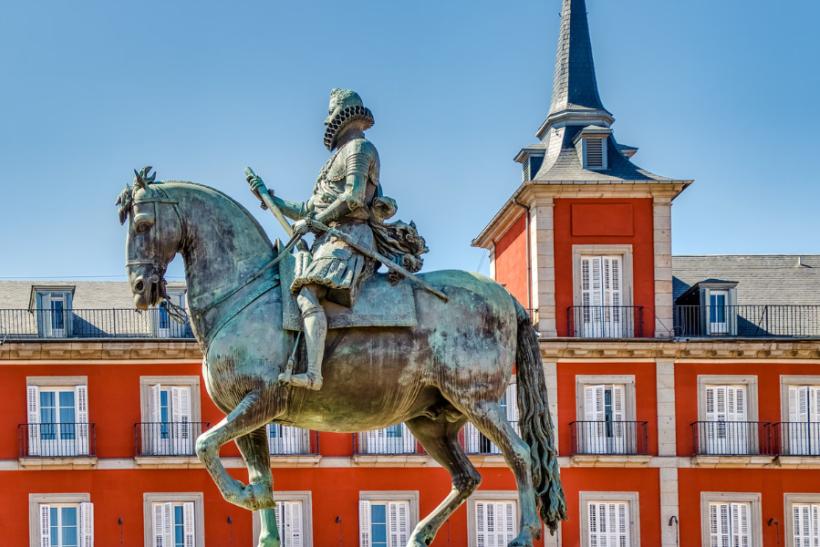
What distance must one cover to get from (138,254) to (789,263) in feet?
127

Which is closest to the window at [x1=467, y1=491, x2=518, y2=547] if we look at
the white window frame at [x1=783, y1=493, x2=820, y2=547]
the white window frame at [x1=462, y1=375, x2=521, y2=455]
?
the white window frame at [x1=462, y1=375, x2=521, y2=455]

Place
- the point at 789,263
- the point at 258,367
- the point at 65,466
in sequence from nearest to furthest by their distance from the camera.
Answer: the point at 258,367
the point at 65,466
the point at 789,263

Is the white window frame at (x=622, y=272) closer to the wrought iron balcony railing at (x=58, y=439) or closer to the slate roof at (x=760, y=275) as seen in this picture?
the slate roof at (x=760, y=275)

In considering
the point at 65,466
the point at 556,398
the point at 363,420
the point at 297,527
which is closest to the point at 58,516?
the point at 65,466

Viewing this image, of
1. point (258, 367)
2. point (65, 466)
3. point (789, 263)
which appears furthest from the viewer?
point (789, 263)

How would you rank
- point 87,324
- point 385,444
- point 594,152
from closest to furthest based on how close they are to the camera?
point 385,444 < point 87,324 < point 594,152

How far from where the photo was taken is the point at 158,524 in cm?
4206

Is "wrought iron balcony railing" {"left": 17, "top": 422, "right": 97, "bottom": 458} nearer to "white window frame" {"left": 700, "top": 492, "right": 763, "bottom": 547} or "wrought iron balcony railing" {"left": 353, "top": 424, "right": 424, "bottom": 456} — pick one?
"wrought iron balcony railing" {"left": 353, "top": 424, "right": 424, "bottom": 456}

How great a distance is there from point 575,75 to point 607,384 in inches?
385

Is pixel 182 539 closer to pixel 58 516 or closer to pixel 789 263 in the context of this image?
pixel 58 516

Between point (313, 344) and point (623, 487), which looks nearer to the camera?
point (313, 344)

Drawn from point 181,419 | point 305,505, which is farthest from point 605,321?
point 181,419

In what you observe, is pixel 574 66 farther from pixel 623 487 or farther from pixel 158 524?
pixel 158 524

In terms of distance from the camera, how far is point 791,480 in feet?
139
